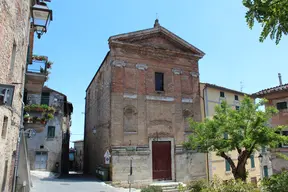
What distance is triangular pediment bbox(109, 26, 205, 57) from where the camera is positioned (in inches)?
779

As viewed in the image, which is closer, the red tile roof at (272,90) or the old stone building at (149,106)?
the red tile roof at (272,90)

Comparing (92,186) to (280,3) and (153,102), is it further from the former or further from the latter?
(280,3)

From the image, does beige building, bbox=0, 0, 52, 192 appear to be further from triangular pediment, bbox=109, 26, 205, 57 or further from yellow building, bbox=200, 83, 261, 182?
yellow building, bbox=200, 83, 261, 182

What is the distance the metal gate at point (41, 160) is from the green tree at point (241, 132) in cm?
1576

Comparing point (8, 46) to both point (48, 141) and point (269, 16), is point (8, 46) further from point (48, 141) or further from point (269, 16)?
point (48, 141)

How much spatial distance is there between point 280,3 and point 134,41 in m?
17.1

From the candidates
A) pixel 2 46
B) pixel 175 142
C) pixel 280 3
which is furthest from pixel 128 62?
pixel 280 3

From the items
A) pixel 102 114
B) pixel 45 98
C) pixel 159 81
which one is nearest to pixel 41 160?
pixel 45 98

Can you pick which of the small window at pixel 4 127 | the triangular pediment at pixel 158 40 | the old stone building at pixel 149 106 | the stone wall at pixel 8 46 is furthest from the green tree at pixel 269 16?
the triangular pediment at pixel 158 40

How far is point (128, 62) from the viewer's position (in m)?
19.4

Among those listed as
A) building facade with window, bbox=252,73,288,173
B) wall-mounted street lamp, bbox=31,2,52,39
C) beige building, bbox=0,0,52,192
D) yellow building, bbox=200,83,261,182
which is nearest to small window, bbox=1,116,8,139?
beige building, bbox=0,0,52,192

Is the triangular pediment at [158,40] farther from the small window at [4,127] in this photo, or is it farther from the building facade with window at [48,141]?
the small window at [4,127]

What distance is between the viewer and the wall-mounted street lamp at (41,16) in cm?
632

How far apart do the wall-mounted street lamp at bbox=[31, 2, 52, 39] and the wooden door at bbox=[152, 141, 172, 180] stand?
46.4 feet
